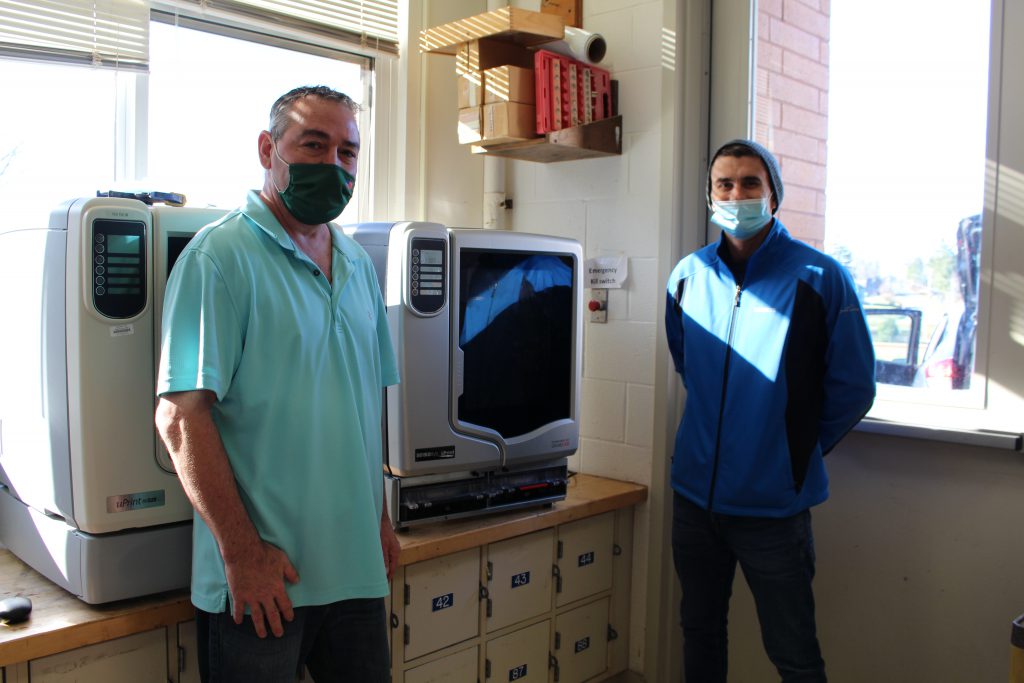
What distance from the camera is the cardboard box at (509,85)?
2.55 metres

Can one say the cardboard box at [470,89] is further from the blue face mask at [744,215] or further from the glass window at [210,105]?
the blue face mask at [744,215]

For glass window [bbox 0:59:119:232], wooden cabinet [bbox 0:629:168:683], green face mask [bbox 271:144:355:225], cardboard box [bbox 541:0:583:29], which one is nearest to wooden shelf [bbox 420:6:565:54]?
cardboard box [bbox 541:0:583:29]

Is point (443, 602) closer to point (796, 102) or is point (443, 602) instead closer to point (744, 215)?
point (744, 215)

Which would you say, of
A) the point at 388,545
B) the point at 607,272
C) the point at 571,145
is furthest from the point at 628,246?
the point at 388,545

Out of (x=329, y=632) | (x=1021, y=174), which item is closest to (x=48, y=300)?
(x=329, y=632)

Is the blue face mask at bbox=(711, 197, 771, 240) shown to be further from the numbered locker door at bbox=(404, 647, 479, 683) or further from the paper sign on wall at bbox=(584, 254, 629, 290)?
the numbered locker door at bbox=(404, 647, 479, 683)

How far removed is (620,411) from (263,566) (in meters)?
1.56

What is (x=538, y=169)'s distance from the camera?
118 inches

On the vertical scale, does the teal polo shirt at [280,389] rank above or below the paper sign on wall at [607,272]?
below

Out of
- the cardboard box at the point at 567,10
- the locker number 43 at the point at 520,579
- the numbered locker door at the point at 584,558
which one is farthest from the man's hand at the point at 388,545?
the cardboard box at the point at 567,10

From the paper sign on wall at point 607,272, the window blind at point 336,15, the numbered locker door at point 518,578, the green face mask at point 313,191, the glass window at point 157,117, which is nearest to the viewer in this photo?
the green face mask at point 313,191

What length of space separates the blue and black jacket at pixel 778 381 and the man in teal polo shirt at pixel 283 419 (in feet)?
3.05

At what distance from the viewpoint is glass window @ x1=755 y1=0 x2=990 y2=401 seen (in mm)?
2242

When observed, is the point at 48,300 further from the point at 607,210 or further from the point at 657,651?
the point at 657,651
